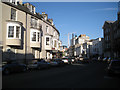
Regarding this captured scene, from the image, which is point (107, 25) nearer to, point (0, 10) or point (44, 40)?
point (44, 40)

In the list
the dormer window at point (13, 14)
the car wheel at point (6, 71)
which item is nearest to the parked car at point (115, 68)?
the car wheel at point (6, 71)

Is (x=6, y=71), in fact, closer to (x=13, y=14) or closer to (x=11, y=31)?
(x=11, y=31)

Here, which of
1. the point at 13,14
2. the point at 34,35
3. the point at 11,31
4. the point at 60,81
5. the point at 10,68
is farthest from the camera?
the point at 34,35

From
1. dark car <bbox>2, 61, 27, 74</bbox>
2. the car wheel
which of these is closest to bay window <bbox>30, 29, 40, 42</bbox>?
dark car <bbox>2, 61, 27, 74</bbox>

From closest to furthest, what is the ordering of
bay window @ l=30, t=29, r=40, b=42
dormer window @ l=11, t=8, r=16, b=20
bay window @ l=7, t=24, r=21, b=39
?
bay window @ l=7, t=24, r=21, b=39, dormer window @ l=11, t=8, r=16, b=20, bay window @ l=30, t=29, r=40, b=42

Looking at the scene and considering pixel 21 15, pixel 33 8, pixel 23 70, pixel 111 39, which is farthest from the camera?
pixel 111 39

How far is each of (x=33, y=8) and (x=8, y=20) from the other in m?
9.59

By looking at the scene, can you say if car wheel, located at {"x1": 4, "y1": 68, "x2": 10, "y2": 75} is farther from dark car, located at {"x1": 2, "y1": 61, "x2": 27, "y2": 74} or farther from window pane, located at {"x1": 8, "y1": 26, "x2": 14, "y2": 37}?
window pane, located at {"x1": 8, "y1": 26, "x2": 14, "y2": 37}

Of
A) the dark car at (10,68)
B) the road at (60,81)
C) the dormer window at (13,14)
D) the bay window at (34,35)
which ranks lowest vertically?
the road at (60,81)

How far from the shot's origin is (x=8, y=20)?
2272cm

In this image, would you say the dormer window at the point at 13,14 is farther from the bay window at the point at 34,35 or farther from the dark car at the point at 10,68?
the dark car at the point at 10,68

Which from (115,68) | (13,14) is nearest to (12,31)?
(13,14)

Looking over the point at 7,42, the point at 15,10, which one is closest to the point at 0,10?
the point at 15,10

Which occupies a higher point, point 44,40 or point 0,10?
point 0,10
